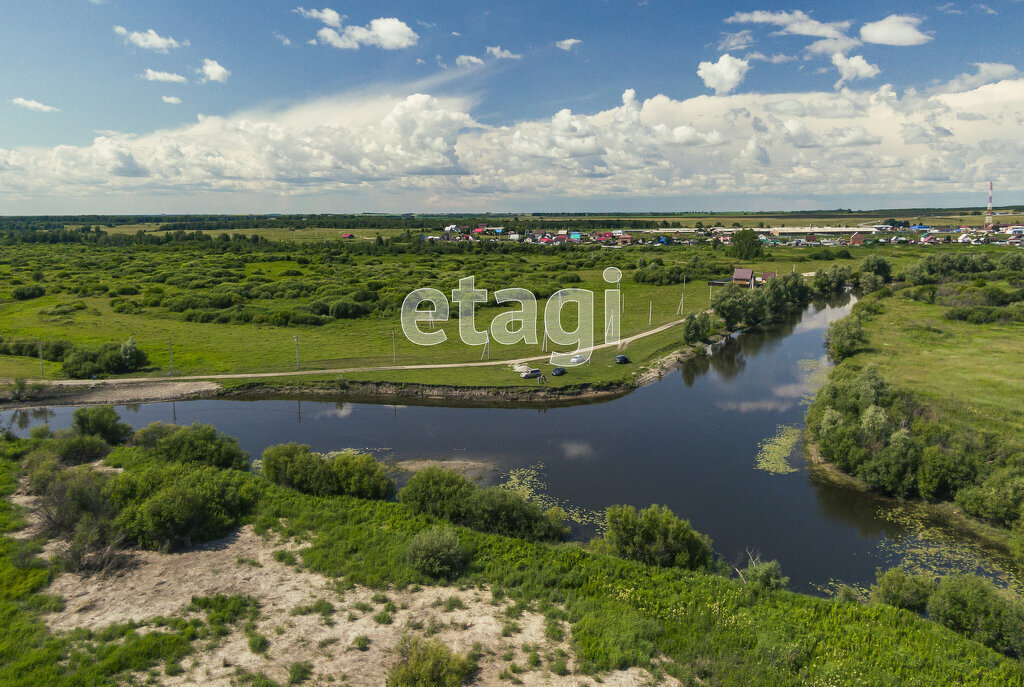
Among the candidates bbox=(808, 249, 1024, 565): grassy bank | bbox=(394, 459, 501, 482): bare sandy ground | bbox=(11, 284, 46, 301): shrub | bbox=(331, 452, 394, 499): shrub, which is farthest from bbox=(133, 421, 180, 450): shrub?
bbox=(11, 284, 46, 301): shrub

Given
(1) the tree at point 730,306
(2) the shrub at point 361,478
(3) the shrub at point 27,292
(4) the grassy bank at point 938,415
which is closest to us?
(4) the grassy bank at point 938,415

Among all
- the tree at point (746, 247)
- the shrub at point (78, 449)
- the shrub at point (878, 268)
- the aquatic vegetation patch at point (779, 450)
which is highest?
the tree at point (746, 247)

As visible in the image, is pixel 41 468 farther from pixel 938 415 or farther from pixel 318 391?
pixel 938 415

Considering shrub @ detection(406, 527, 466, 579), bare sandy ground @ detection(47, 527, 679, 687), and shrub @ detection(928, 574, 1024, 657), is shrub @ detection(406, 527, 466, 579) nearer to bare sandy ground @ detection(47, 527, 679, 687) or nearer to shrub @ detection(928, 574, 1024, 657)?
bare sandy ground @ detection(47, 527, 679, 687)

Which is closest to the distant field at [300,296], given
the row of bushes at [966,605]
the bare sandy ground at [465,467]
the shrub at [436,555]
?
the bare sandy ground at [465,467]

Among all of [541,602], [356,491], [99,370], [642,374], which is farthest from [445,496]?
[99,370]

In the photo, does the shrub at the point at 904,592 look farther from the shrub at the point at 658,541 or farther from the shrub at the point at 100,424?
the shrub at the point at 100,424

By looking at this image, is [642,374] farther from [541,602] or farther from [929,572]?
[541,602]
